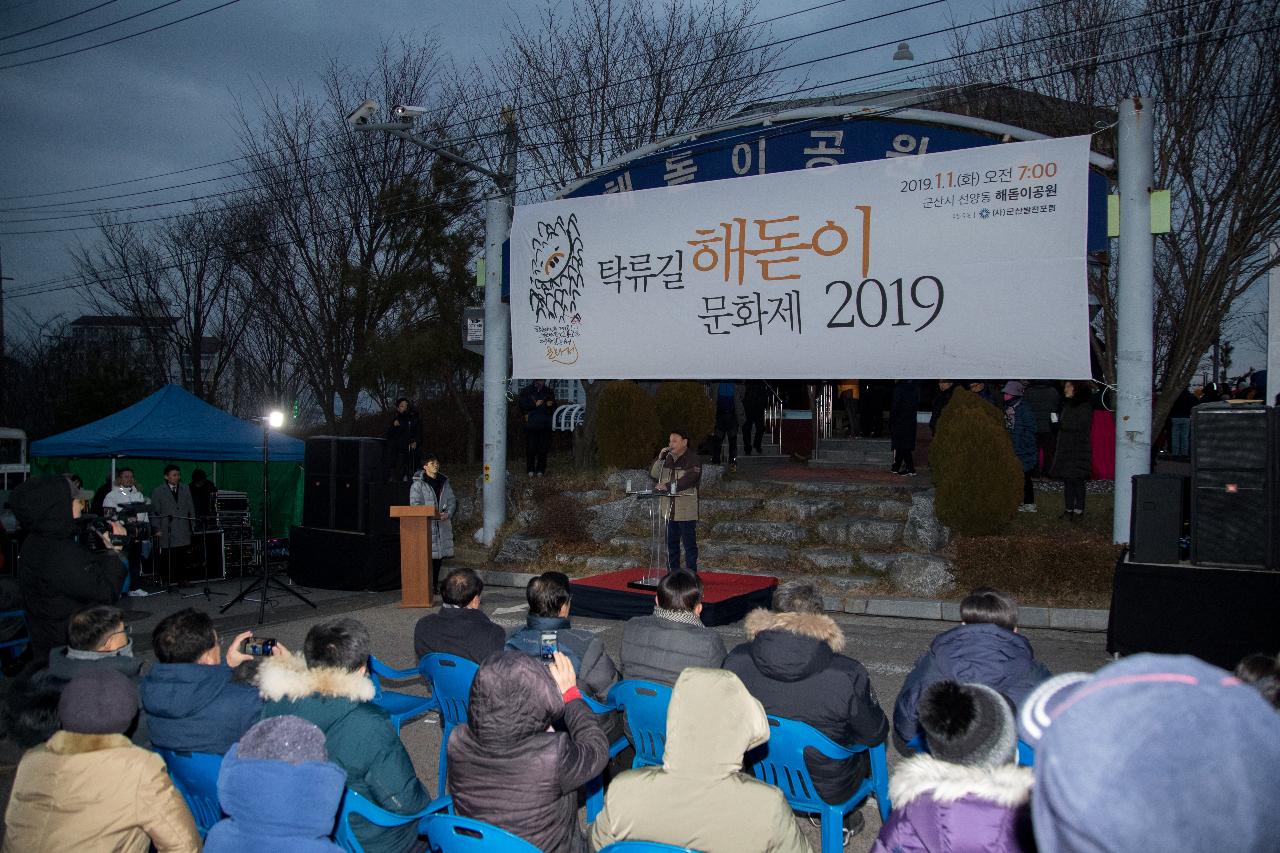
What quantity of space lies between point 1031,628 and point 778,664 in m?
6.47

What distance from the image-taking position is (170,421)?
48.2 feet

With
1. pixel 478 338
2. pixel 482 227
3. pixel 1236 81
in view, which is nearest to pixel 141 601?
pixel 478 338

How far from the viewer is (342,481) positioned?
12.6 m

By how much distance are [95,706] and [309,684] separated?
70 cm

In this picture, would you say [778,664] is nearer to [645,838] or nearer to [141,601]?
[645,838]

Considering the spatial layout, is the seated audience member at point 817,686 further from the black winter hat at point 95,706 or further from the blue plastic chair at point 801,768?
the black winter hat at point 95,706

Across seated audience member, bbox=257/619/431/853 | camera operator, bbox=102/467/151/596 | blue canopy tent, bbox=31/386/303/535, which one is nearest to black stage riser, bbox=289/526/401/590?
camera operator, bbox=102/467/151/596

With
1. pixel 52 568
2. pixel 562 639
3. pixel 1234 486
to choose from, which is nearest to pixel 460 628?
pixel 562 639

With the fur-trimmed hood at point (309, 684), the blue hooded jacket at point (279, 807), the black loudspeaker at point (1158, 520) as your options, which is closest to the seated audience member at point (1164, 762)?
the blue hooded jacket at point (279, 807)

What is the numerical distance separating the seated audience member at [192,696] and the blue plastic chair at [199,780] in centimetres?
6

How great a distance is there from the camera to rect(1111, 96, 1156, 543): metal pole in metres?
9.71

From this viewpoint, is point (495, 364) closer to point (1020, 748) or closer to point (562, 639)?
point (562, 639)

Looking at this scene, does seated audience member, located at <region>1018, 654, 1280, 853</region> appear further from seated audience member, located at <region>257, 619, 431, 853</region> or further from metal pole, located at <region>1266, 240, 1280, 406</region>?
metal pole, located at <region>1266, 240, 1280, 406</region>

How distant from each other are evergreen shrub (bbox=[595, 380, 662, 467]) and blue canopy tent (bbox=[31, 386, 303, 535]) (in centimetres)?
513
